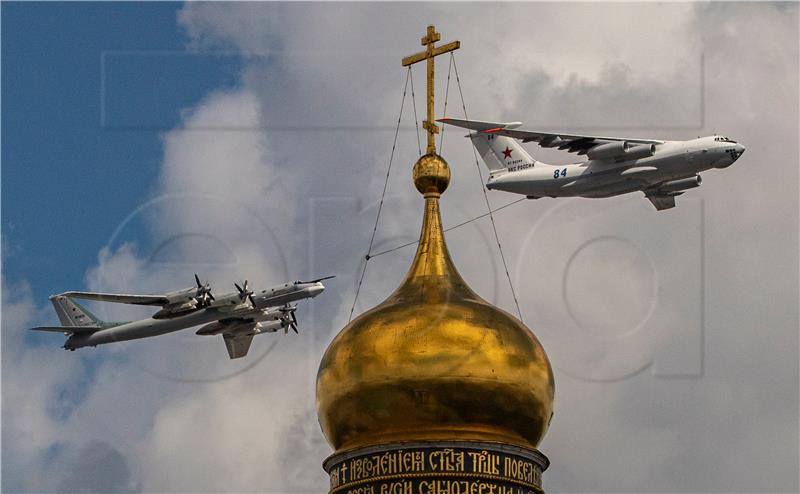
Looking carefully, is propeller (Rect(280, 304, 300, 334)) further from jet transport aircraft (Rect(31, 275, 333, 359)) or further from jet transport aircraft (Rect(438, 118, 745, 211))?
jet transport aircraft (Rect(438, 118, 745, 211))

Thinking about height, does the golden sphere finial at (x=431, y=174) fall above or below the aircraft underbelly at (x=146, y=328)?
below

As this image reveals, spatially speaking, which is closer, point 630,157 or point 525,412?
point 525,412

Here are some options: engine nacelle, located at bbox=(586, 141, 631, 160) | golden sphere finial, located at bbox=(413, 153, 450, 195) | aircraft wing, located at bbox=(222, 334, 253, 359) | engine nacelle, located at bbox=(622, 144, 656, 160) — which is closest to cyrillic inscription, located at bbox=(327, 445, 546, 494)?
golden sphere finial, located at bbox=(413, 153, 450, 195)

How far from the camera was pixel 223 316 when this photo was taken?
73.9 meters

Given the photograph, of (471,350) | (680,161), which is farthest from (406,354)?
(680,161)

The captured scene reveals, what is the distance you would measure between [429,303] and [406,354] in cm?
240

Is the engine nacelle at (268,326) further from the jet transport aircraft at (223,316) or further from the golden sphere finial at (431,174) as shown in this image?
the golden sphere finial at (431,174)

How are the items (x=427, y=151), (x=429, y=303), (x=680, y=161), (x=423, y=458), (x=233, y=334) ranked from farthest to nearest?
(x=233, y=334), (x=680, y=161), (x=427, y=151), (x=429, y=303), (x=423, y=458)

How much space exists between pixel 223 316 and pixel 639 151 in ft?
53.9

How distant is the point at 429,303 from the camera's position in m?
51.9

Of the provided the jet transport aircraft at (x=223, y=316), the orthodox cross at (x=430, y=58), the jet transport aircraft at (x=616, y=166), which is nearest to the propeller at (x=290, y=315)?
the jet transport aircraft at (x=223, y=316)

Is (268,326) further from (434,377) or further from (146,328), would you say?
(434,377)

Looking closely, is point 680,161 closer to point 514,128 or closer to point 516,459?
point 514,128

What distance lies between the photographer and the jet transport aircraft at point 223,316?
2869 inches
